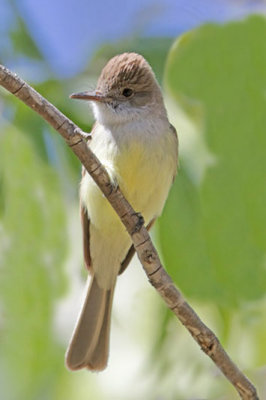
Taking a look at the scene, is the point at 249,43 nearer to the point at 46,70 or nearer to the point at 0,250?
the point at 46,70

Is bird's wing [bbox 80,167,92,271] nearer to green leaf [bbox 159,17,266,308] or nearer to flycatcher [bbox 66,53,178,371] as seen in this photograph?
flycatcher [bbox 66,53,178,371]

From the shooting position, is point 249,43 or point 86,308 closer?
point 249,43

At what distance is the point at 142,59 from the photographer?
401 centimetres

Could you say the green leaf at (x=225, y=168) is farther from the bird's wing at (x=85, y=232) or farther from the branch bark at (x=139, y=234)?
the bird's wing at (x=85, y=232)

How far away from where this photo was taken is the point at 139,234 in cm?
302

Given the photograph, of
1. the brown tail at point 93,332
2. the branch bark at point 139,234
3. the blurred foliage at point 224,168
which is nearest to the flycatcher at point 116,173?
the brown tail at point 93,332

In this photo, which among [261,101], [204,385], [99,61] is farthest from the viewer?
[99,61]

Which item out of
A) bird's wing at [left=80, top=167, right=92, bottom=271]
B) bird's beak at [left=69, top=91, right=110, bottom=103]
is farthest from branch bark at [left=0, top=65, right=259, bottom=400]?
bird's wing at [left=80, top=167, right=92, bottom=271]

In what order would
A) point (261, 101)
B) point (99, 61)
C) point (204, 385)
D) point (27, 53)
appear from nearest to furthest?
point (261, 101) < point (204, 385) < point (27, 53) < point (99, 61)

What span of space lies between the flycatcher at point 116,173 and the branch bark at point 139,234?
474mm

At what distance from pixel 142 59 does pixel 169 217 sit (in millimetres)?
1063

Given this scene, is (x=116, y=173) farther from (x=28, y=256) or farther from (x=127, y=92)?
(x=127, y=92)

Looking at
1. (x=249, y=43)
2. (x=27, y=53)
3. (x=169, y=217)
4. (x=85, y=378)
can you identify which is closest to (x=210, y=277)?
(x=169, y=217)

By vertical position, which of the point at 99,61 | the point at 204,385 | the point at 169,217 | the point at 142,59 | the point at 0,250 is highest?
the point at 99,61
